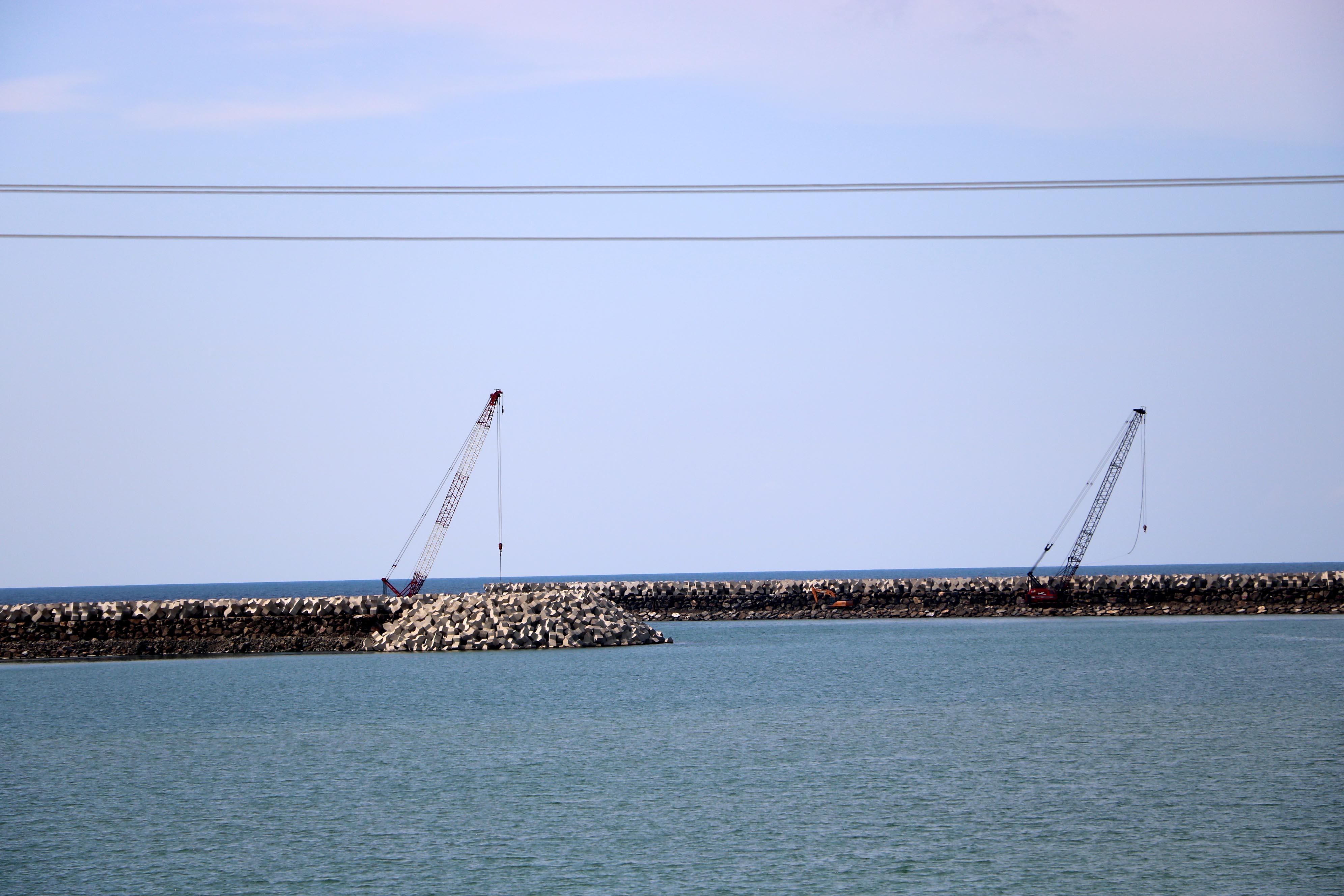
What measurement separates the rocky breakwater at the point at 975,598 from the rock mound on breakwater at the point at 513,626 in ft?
71.7

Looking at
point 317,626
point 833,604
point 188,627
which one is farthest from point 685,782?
point 833,604

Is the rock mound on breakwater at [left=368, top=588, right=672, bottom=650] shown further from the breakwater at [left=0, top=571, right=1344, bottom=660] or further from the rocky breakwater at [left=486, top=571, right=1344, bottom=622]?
the rocky breakwater at [left=486, top=571, right=1344, bottom=622]

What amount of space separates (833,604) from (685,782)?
7034 centimetres

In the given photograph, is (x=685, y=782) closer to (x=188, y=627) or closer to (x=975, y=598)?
(x=188, y=627)

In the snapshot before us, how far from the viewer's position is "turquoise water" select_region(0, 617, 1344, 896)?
61.6 feet

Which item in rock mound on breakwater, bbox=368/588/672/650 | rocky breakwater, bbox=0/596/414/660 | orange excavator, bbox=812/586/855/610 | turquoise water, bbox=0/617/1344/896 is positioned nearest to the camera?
turquoise water, bbox=0/617/1344/896

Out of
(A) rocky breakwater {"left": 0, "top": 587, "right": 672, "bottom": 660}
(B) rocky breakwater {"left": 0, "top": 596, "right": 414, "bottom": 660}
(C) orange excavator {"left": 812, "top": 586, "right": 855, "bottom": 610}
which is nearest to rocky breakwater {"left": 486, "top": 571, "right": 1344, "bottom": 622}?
(C) orange excavator {"left": 812, "top": 586, "right": 855, "bottom": 610}

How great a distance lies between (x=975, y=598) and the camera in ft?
309

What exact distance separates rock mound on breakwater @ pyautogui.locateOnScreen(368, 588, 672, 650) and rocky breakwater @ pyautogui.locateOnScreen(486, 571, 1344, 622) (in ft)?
71.7

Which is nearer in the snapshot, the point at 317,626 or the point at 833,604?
the point at 317,626

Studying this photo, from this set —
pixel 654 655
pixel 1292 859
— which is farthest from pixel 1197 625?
pixel 1292 859

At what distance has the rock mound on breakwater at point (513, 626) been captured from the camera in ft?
193

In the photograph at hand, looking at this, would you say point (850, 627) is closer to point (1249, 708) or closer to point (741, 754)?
point (1249, 708)

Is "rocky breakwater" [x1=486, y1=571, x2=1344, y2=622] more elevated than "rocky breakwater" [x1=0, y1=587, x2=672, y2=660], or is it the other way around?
"rocky breakwater" [x1=0, y1=587, x2=672, y2=660]
